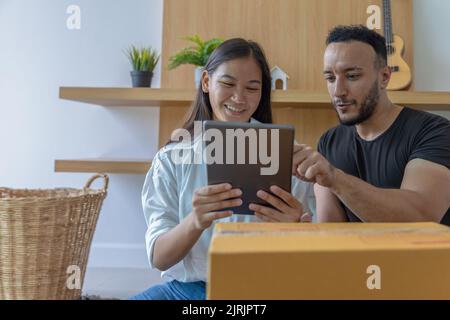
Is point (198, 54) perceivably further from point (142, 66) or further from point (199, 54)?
Answer: point (142, 66)

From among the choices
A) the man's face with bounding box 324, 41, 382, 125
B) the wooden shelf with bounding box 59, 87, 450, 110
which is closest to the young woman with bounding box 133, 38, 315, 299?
the man's face with bounding box 324, 41, 382, 125

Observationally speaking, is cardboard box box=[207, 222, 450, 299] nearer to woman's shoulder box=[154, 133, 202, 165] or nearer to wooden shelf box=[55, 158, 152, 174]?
woman's shoulder box=[154, 133, 202, 165]

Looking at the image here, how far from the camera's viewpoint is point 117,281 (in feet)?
6.50

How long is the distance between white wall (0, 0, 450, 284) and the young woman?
131 centimetres

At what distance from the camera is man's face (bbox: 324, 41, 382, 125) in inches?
43.4

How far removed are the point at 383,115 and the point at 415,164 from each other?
219 mm

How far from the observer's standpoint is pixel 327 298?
402mm

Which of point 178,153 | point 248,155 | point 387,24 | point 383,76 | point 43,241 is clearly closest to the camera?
point 248,155

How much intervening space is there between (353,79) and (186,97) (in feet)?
3.06

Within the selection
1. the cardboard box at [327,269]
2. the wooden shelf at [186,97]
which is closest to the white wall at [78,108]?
the wooden shelf at [186,97]

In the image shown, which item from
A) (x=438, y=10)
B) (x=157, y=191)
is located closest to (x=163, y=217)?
(x=157, y=191)

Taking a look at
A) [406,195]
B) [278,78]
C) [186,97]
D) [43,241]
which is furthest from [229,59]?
[278,78]

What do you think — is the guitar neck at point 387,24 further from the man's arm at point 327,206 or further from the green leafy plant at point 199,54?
the man's arm at point 327,206
